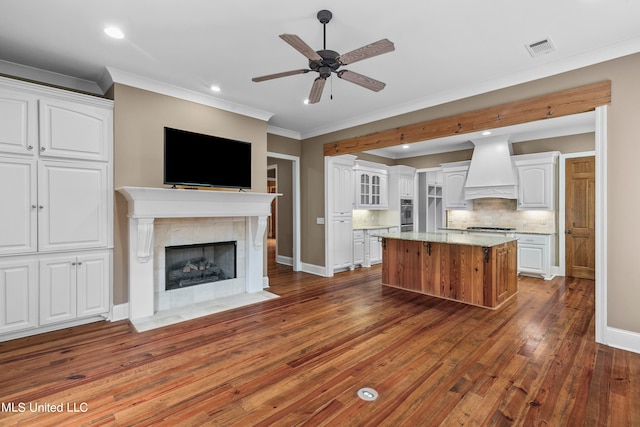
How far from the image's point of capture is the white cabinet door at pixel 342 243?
6160 millimetres

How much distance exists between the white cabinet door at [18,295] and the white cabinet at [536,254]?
7386mm

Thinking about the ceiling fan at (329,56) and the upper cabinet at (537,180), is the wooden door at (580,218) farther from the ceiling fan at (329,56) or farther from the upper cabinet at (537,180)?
the ceiling fan at (329,56)

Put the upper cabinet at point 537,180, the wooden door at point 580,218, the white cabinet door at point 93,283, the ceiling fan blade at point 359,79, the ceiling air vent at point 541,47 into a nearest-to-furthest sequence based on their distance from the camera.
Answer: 1. the ceiling fan blade at point 359,79
2. the ceiling air vent at point 541,47
3. the white cabinet door at point 93,283
4. the wooden door at point 580,218
5. the upper cabinet at point 537,180

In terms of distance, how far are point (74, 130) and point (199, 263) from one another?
2.15 meters

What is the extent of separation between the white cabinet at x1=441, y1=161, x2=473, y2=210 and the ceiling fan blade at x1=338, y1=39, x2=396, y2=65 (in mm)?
5192

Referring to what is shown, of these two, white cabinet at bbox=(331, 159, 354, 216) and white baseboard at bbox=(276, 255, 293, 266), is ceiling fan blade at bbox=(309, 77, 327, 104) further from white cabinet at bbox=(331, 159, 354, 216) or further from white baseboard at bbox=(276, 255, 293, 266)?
white baseboard at bbox=(276, 255, 293, 266)

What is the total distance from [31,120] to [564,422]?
16.8 ft

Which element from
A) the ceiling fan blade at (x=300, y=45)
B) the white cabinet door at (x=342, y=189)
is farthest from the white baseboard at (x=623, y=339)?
the white cabinet door at (x=342, y=189)

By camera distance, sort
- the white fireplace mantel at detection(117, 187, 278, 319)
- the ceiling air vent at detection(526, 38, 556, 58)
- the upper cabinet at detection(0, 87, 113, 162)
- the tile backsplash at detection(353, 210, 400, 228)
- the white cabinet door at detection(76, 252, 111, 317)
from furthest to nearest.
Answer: the tile backsplash at detection(353, 210, 400, 228) < the white fireplace mantel at detection(117, 187, 278, 319) < the white cabinet door at detection(76, 252, 111, 317) < the upper cabinet at detection(0, 87, 113, 162) < the ceiling air vent at detection(526, 38, 556, 58)

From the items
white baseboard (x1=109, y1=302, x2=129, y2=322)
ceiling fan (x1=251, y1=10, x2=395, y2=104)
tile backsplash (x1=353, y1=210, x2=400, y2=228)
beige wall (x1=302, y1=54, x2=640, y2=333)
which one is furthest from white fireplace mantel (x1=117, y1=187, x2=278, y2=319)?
beige wall (x1=302, y1=54, x2=640, y2=333)

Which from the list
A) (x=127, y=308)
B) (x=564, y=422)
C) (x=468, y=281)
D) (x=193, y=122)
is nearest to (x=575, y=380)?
(x=564, y=422)

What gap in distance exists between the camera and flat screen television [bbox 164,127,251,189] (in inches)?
147

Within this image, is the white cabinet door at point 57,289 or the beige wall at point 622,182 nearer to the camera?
the beige wall at point 622,182

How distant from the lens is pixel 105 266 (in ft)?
11.6
